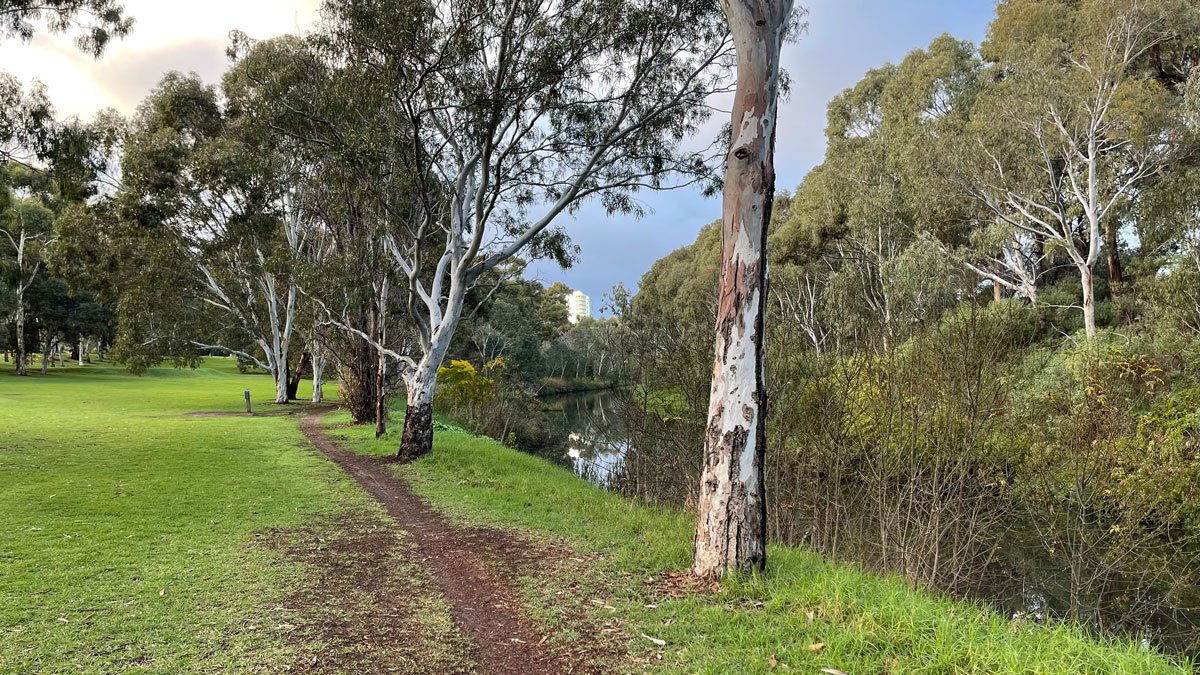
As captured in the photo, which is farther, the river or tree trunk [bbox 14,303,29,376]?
tree trunk [bbox 14,303,29,376]

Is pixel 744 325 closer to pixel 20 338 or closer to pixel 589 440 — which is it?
pixel 589 440

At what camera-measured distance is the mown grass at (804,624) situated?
311 cm

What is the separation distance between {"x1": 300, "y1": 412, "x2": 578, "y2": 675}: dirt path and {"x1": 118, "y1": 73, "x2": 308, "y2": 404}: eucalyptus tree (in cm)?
944

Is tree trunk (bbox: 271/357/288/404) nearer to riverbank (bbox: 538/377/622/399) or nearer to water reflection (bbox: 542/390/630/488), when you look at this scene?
water reflection (bbox: 542/390/630/488)

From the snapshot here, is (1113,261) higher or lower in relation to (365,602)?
higher

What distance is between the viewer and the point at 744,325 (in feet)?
14.7

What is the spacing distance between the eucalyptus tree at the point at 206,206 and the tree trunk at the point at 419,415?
5853 mm

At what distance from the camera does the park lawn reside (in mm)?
3367

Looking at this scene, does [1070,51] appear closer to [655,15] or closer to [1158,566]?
[655,15]

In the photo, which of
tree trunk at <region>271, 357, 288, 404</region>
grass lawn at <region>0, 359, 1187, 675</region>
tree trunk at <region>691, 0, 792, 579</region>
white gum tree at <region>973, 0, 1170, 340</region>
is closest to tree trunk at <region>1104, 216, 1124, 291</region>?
Result: white gum tree at <region>973, 0, 1170, 340</region>

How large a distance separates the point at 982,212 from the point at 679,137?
13.8 meters

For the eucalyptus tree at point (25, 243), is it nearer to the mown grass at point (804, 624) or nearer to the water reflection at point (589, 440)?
the water reflection at point (589, 440)

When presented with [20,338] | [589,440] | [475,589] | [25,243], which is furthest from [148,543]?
[25,243]

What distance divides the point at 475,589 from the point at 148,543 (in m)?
3.11
